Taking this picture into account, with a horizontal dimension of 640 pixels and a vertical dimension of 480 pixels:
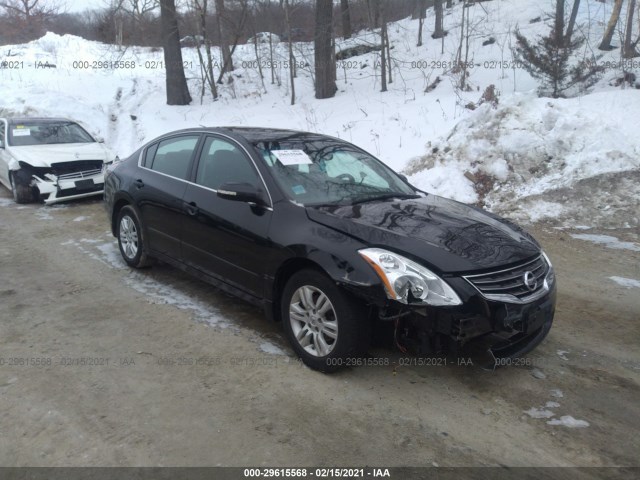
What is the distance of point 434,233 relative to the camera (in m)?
3.43

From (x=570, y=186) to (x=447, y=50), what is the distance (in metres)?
12.2

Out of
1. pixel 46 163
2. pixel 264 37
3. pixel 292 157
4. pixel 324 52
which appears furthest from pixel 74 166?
pixel 264 37

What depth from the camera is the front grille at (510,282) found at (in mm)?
3113

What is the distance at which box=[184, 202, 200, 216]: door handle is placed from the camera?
4.43 meters

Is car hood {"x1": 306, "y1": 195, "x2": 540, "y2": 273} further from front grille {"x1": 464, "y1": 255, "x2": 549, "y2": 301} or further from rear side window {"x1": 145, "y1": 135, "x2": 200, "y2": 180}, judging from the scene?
rear side window {"x1": 145, "y1": 135, "x2": 200, "y2": 180}

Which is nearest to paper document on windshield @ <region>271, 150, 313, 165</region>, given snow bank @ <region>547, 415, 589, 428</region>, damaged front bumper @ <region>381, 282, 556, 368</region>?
damaged front bumper @ <region>381, 282, 556, 368</region>

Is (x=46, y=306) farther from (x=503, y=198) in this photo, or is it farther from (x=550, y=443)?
(x=503, y=198)

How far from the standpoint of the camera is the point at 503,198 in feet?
26.3

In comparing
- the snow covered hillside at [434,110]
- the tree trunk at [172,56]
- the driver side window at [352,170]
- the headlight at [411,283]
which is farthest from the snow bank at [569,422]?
the tree trunk at [172,56]

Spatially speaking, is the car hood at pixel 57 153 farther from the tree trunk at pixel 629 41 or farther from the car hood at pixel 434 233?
the tree trunk at pixel 629 41

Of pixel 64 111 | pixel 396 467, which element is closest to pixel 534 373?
pixel 396 467

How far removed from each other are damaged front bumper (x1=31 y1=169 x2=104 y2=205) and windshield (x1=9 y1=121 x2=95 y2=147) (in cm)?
109

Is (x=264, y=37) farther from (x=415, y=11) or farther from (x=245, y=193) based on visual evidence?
(x=245, y=193)

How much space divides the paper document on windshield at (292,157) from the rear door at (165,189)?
3.31ft
